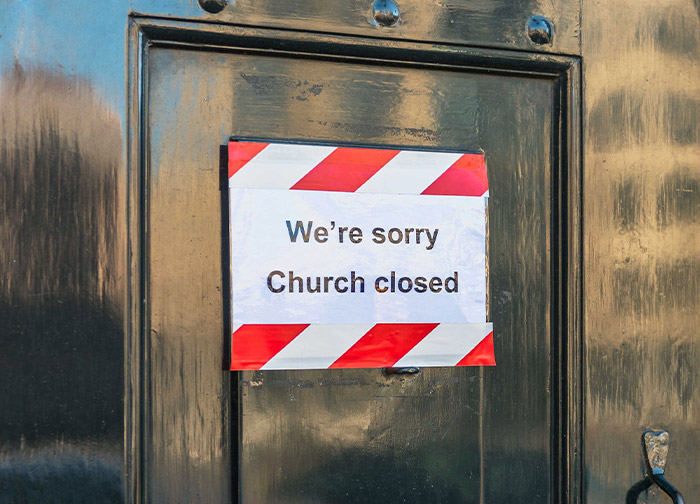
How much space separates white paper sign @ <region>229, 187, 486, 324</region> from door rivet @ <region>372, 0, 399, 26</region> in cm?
28

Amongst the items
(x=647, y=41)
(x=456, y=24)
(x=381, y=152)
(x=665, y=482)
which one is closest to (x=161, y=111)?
(x=381, y=152)

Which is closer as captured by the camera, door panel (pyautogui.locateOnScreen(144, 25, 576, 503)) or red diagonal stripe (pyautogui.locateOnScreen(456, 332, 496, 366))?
door panel (pyautogui.locateOnScreen(144, 25, 576, 503))

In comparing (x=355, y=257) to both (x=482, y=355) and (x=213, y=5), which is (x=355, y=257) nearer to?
(x=482, y=355)

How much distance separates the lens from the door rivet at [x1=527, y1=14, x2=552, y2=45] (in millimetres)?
1173

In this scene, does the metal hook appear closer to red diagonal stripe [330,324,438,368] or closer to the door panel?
the door panel

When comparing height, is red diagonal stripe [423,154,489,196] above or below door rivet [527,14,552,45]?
below

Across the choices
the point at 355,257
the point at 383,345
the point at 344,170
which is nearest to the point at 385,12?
the point at 344,170

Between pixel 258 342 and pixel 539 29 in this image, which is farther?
pixel 539 29

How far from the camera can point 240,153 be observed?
1.05 m

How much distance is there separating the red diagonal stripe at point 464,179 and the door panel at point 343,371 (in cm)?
2

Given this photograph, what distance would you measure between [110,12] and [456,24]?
53 cm

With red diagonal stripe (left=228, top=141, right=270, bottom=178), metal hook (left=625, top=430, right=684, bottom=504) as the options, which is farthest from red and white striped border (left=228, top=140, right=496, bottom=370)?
metal hook (left=625, top=430, right=684, bottom=504)

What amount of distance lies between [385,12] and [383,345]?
524 mm

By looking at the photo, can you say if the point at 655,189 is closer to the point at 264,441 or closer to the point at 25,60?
the point at 264,441
